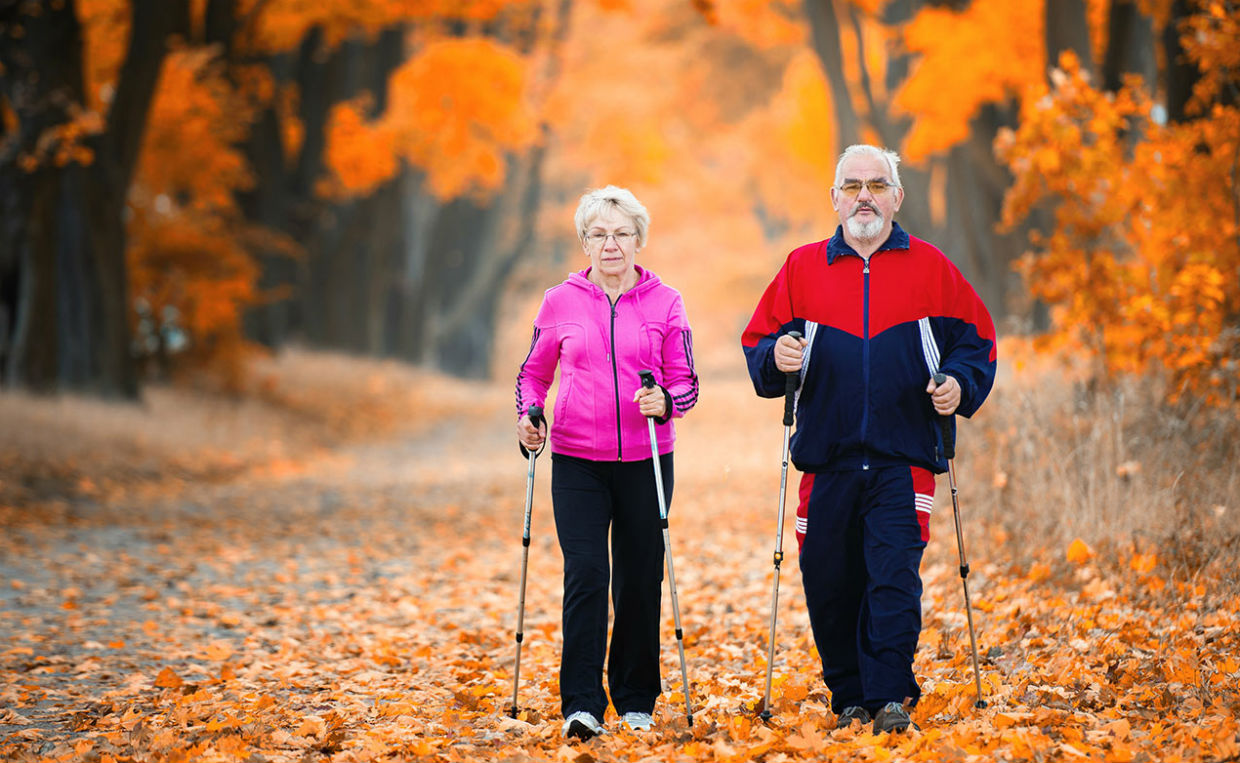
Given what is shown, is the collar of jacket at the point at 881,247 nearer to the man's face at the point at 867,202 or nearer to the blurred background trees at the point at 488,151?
the man's face at the point at 867,202

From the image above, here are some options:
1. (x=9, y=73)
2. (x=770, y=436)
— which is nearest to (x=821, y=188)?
(x=770, y=436)

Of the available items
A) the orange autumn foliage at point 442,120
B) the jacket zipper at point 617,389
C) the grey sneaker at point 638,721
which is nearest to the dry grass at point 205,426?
the orange autumn foliage at point 442,120

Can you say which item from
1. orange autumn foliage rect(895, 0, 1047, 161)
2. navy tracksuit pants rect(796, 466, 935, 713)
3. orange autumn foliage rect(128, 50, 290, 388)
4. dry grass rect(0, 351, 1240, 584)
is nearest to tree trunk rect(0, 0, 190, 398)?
dry grass rect(0, 351, 1240, 584)

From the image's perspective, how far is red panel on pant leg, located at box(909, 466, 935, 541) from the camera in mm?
4633

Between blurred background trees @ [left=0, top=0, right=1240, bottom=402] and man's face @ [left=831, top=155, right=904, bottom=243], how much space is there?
11.8 ft

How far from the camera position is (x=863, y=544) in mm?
4715

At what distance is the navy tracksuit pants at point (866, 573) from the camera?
4.55 metres

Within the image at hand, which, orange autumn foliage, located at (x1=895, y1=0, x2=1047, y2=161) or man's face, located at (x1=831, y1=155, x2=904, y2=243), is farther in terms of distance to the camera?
orange autumn foliage, located at (x1=895, y1=0, x2=1047, y2=161)

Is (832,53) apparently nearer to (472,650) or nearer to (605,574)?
(472,650)

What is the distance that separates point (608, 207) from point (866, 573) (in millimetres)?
1531

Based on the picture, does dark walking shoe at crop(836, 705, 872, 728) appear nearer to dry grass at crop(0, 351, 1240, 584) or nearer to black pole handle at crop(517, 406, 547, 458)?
black pole handle at crop(517, 406, 547, 458)

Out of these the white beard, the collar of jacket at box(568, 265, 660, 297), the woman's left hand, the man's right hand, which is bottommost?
the woman's left hand

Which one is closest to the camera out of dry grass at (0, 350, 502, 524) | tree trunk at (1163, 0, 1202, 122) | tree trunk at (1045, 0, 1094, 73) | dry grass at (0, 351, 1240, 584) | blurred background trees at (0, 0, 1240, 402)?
dry grass at (0, 351, 1240, 584)

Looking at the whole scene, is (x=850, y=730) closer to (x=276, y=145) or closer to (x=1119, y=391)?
(x=1119, y=391)
